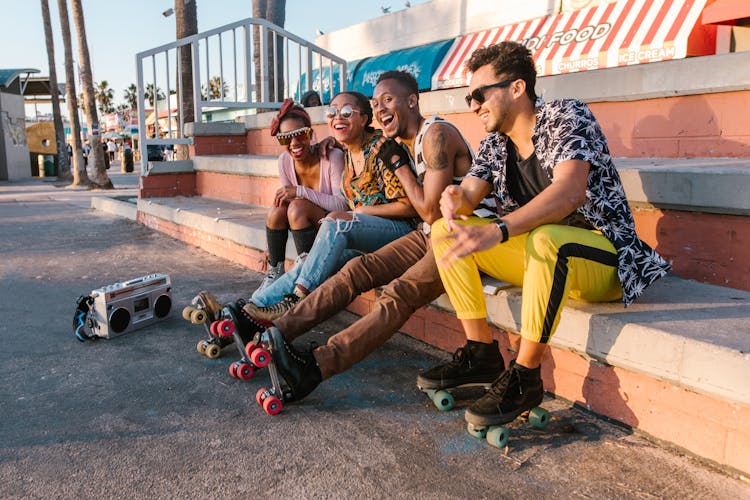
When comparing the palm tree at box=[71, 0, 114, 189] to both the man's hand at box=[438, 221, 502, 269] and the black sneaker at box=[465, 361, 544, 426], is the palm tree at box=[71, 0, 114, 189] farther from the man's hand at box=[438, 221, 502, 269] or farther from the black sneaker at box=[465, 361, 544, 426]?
the black sneaker at box=[465, 361, 544, 426]

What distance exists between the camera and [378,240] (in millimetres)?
3418

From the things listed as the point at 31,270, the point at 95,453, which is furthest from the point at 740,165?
the point at 31,270

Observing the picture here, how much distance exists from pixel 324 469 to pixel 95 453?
91cm

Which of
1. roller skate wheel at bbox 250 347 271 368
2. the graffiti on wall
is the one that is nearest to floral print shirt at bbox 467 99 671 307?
roller skate wheel at bbox 250 347 271 368

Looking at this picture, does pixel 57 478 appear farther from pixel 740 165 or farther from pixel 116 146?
pixel 116 146

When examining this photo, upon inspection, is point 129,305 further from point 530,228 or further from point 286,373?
point 530,228

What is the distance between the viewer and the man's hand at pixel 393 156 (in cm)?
325

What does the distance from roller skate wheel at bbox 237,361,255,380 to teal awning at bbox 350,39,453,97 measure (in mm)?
11956

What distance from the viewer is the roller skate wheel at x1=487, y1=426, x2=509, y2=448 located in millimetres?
2219

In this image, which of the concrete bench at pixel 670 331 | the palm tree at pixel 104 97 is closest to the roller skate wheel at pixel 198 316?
the concrete bench at pixel 670 331

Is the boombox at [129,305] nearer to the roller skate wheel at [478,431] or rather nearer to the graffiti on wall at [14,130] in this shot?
the roller skate wheel at [478,431]

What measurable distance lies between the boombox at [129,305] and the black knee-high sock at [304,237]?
3.03ft

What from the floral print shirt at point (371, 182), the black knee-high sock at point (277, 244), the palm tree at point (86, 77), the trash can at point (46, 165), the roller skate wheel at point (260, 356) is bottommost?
the trash can at point (46, 165)

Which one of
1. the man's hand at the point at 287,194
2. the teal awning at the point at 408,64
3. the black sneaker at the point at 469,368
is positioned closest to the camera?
the black sneaker at the point at 469,368
